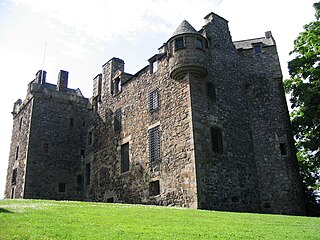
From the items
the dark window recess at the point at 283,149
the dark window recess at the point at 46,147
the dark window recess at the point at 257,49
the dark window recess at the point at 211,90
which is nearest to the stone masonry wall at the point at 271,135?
the dark window recess at the point at 283,149

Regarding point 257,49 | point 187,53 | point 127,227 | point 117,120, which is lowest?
point 127,227

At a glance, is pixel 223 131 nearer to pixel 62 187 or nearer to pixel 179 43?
pixel 179 43

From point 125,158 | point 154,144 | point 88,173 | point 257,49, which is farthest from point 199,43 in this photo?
point 88,173

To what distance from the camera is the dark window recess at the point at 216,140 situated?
20.0 metres

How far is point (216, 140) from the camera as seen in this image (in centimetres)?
2030

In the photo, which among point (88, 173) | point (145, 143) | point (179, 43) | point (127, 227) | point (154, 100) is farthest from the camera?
point (88, 173)

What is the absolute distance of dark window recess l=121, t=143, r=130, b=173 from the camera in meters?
24.6

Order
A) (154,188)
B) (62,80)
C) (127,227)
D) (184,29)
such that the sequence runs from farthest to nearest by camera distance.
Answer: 1. (62,80)
2. (154,188)
3. (184,29)
4. (127,227)

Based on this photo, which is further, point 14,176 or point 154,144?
point 14,176

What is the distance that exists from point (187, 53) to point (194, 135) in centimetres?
493

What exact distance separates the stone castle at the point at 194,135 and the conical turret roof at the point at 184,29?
7cm

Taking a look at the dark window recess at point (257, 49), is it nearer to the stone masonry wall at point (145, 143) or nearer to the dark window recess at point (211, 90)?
the dark window recess at point (211, 90)

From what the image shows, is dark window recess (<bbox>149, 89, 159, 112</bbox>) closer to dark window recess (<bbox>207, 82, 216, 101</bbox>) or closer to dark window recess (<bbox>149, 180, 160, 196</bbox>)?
dark window recess (<bbox>207, 82, 216, 101</bbox>)

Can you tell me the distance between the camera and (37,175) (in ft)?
94.9
